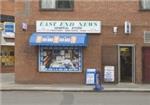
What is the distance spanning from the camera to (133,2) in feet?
93.8

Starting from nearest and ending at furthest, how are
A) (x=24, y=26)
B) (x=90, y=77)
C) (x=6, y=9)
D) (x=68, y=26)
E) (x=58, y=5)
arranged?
1. (x=90, y=77)
2. (x=24, y=26)
3. (x=68, y=26)
4. (x=58, y=5)
5. (x=6, y=9)

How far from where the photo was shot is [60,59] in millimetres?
29156

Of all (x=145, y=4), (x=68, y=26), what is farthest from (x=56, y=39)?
(x=145, y=4)

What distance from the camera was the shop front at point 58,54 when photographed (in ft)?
93.2

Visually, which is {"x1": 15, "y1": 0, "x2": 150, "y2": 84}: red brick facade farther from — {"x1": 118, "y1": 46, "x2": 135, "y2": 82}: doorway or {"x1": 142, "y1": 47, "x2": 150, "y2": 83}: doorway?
{"x1": 118, "y1": 46, "x2": 135, "y2": 82}: doorway

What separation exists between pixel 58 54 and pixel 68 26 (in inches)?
73.5

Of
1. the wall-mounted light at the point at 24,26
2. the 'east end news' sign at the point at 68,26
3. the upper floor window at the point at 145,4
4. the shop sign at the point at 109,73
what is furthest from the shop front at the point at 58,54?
the upper floor window at the point at 145,4

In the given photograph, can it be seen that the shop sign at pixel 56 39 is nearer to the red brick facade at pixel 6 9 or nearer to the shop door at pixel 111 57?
the shop door at pixel 111 57

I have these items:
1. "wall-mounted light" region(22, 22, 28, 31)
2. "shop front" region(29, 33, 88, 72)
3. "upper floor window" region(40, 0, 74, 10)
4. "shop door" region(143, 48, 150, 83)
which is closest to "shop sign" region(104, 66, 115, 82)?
"shop front" region(29, 33, 88, 72)

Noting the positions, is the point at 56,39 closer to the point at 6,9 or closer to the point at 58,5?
the point at 58,5

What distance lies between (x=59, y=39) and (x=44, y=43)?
37.0 inches

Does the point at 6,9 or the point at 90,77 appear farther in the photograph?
the point at 6,9

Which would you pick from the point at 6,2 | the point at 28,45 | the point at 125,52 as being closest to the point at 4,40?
the point at 6,2

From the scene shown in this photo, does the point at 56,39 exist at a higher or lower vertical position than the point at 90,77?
higher
